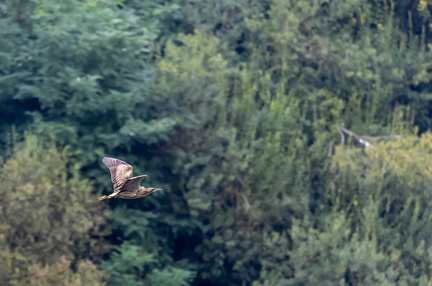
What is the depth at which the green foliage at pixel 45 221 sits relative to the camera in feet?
39.0

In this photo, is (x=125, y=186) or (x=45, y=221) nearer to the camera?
(x=125, y=186)

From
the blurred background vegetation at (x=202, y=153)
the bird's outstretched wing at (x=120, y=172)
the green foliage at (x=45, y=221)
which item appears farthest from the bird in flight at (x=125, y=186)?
the blurred background vegetation at (x=202, y=153)

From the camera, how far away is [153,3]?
16.2 metres

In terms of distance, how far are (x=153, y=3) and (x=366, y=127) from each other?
13.9 feet

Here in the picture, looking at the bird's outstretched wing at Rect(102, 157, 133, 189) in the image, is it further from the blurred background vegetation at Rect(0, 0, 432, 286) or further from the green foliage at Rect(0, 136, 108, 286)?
the blurred background vegetation at Rect(0, 0, 432, 286)

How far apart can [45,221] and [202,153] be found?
10.1ft

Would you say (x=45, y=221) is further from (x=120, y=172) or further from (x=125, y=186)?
(x=125, y=186)

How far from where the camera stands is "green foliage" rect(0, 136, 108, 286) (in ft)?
39.0

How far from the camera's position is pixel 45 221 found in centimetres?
1235

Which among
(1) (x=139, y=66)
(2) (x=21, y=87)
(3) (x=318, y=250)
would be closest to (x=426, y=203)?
(3) (x=318, y=250)

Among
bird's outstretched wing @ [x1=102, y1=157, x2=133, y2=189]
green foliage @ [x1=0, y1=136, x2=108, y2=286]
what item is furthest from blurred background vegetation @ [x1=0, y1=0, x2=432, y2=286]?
bird's outstretched wing @ [x1=102, y1=157, x2=133, y2=189]

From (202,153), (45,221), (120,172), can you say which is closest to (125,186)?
(120,172)

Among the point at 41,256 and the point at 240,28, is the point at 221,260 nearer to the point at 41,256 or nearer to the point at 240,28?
the point at 41,256

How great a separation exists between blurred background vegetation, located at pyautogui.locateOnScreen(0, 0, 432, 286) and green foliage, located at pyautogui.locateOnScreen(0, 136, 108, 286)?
24 millimetres
